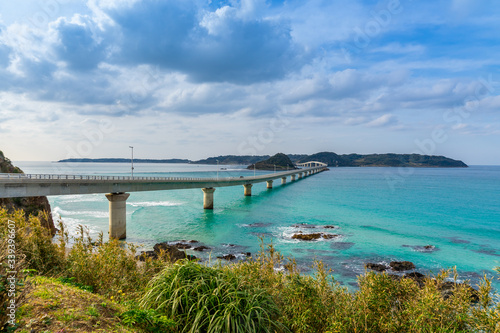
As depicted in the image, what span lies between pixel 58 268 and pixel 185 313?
6.21 m

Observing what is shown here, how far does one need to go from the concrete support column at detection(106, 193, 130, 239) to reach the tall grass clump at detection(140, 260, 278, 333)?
30.5m

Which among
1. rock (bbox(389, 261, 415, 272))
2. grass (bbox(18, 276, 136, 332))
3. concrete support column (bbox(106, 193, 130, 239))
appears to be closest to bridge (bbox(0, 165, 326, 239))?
concrete support column (bbox(106, 193, 130, 239))

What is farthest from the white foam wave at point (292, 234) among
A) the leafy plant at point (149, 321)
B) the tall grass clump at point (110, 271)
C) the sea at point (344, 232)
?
the leafy plant at point (149, 321)

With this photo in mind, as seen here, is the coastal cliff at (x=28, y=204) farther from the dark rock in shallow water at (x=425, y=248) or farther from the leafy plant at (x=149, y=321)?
the dark rock in shallow water at (x=425, y=248)

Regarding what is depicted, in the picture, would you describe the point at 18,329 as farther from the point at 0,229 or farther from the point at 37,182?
the point at 37,182

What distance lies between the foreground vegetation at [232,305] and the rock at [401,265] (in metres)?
19.2

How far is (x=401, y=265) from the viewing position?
991 inches

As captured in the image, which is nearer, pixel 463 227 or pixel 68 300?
pixel 68 300

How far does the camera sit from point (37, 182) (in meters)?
28.8

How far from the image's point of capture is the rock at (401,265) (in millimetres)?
24812

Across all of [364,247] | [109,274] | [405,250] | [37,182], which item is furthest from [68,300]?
[405,250]

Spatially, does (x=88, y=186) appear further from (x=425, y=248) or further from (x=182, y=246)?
(x=425, y=248)

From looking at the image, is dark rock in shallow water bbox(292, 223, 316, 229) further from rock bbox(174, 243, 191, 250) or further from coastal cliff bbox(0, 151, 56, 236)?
coastal cliff bbox(0, 151, 56, 236)

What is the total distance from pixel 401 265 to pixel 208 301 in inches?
970
